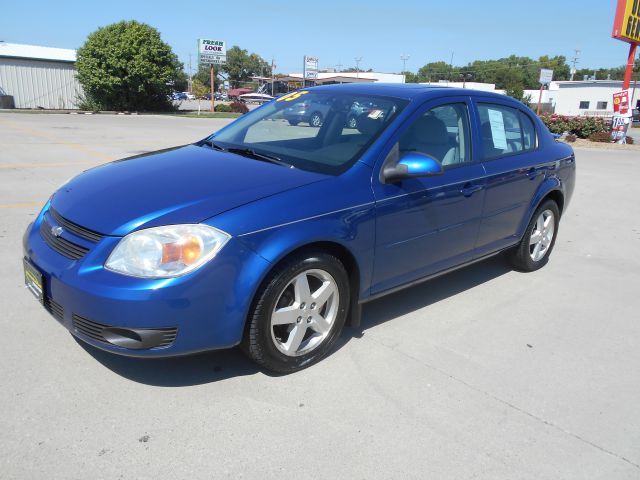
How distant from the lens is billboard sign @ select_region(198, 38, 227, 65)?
3669 cm

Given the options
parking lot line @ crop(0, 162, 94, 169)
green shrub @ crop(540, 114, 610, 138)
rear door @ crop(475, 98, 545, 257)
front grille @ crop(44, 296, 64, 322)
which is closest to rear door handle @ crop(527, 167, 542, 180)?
rear door @ crop(475, 98, 545, 257)

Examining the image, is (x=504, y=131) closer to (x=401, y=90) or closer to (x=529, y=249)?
(x=401, y=90)

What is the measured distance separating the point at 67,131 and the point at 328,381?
16.3 metres

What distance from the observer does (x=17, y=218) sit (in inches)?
238

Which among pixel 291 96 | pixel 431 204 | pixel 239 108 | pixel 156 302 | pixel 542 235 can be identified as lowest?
pixel 542 235

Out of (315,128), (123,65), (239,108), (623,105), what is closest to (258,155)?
(315,128)

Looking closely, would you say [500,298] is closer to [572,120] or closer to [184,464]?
[184,464]

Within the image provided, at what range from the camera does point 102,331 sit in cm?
260

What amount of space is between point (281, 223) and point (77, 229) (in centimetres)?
110

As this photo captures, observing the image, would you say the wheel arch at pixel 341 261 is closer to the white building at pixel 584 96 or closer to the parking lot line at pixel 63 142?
the parking lot line at pixel 63 142

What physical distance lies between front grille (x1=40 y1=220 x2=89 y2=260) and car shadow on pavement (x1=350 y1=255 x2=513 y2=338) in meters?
1.83

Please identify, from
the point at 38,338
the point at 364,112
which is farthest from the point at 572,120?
the point at 38,338

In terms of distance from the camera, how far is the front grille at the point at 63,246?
2711 mm

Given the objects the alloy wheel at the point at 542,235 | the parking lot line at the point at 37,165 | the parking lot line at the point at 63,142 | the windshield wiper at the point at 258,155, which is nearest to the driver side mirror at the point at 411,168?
the windshield wiper at the point at 258,155
